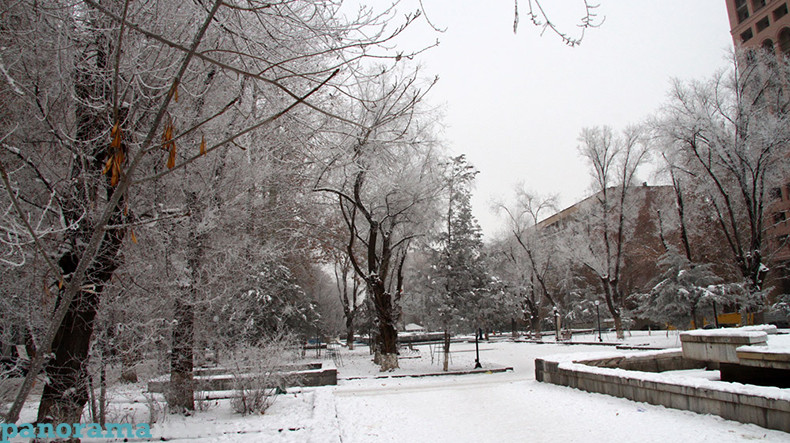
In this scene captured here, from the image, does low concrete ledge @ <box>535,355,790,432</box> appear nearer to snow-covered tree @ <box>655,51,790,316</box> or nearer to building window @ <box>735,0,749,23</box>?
snow-covered tree @ <box>655,51,790,316</box>

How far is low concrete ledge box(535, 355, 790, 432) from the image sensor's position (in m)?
6.14

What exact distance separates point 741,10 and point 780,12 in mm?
6087

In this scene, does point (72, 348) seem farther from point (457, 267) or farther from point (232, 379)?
point (457, 267)

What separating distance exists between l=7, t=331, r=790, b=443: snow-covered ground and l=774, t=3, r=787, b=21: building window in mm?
42506

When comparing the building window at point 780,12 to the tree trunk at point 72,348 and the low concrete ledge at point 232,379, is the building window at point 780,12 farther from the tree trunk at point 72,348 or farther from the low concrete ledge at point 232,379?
the tree trunk at point 72,348

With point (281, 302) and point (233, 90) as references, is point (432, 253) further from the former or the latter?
point (233, 90)

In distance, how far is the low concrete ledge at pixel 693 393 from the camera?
614 centimetres

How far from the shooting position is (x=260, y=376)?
8.48m

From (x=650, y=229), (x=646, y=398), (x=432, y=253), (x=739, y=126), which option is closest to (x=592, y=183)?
(x=739, y=126)

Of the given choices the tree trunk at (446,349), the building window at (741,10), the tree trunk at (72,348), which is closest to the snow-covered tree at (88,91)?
the tree trunk at (72,348)

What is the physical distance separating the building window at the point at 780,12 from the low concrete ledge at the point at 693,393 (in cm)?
4363

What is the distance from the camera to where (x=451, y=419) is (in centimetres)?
859

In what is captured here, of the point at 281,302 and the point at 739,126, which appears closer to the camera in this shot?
the point at 739,126

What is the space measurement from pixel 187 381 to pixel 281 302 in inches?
600
